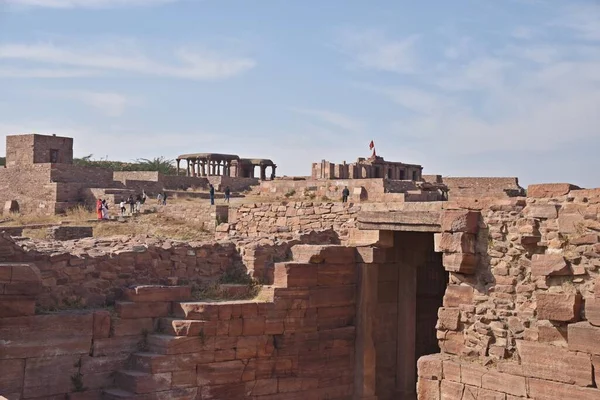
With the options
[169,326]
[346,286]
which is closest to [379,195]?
[346,286]

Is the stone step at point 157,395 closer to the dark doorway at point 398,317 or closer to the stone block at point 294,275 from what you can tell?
the stone block at point 294,275

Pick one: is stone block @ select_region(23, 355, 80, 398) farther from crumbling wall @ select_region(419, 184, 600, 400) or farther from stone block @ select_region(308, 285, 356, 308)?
crumbling wall @ select_region(419, 184, 600, 400)

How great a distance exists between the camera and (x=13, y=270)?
10227 mm

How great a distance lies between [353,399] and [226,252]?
3511mm

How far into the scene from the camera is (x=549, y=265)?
Answer: 31.1 ft

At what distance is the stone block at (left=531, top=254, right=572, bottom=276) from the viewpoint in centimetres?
936

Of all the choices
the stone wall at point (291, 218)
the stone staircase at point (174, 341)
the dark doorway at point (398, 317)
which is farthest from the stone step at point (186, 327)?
the stone wall at point (291, 218)

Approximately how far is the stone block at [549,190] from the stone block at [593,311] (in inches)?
60.4

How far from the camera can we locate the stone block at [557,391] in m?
8.72

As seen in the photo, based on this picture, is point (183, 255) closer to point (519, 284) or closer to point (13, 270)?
point (13, 270)

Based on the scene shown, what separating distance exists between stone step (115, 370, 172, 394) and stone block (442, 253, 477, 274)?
440cm

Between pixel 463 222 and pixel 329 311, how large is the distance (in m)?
3.65

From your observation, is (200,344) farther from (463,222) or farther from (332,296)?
(463,222)

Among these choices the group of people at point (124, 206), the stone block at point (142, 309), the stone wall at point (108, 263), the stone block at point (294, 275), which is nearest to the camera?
the stone wall at point (108, 263)
